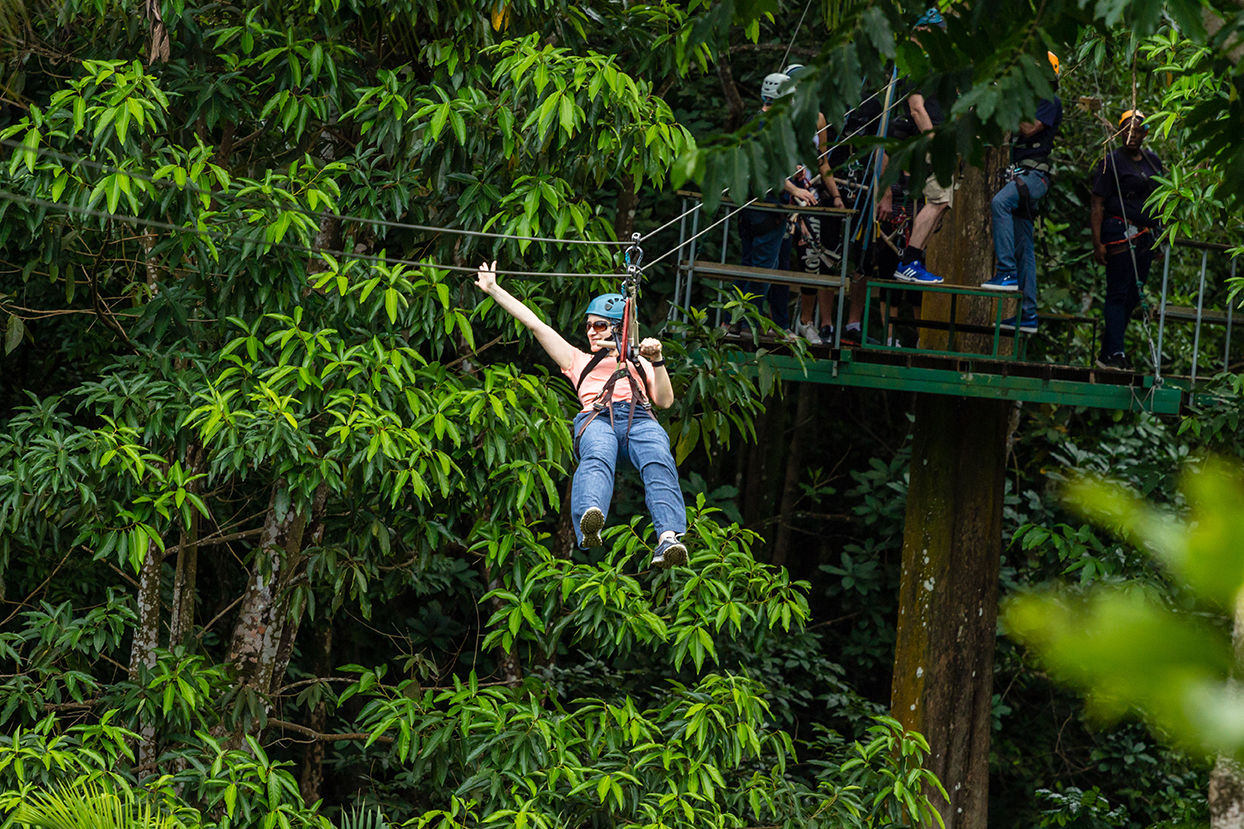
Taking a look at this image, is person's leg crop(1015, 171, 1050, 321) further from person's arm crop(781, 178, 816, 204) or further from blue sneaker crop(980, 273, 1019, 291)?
person's arm crop(781, 178, 816, 204)

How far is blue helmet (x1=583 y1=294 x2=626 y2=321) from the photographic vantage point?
616 cm

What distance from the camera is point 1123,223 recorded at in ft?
26.2

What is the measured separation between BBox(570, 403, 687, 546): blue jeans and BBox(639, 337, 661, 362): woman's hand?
0.23 metres

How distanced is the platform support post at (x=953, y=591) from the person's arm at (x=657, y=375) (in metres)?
3.33

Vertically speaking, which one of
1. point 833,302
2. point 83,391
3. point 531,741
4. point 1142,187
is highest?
point 1142,187

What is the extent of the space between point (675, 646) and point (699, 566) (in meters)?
0.62

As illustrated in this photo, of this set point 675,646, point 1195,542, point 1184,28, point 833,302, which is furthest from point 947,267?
point 1195,542

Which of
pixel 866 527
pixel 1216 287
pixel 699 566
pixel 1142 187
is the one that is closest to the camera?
pixel 699 566

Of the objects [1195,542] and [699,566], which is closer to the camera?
[1195,542]

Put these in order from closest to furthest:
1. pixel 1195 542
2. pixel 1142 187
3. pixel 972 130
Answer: pixel 1195 542 → pixel 972 130 → pixel 1142 187

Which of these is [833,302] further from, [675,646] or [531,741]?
[531,741]

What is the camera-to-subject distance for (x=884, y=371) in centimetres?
787

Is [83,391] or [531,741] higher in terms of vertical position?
[83,391]

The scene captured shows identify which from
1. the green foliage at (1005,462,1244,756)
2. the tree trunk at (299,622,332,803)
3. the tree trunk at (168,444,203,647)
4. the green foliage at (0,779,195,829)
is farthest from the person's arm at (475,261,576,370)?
the green foliage at (1005,462,1244,756)
